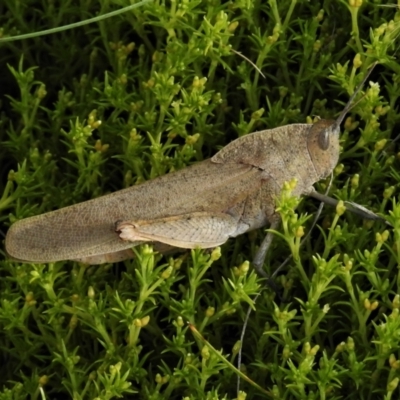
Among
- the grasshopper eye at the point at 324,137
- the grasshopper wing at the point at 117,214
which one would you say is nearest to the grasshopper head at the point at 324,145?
the grasshopper eye at the point at 324,137

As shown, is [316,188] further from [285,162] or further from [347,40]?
[347,40]

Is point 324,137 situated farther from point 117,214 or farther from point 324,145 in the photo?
point 117,214

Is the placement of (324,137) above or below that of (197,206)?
above

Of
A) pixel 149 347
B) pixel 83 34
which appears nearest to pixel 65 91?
pixel 83 34

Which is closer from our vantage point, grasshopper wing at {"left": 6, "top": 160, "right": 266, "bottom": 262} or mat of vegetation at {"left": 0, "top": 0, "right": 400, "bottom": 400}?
mat of vegetation at {"left": 0, "top": 0, "right": 400, "bottom": 400}

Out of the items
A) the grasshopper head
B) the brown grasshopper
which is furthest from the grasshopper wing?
the grasshopper head

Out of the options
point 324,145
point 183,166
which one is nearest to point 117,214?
point 183,166

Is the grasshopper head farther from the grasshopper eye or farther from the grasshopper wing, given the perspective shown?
the grasshopper wing
